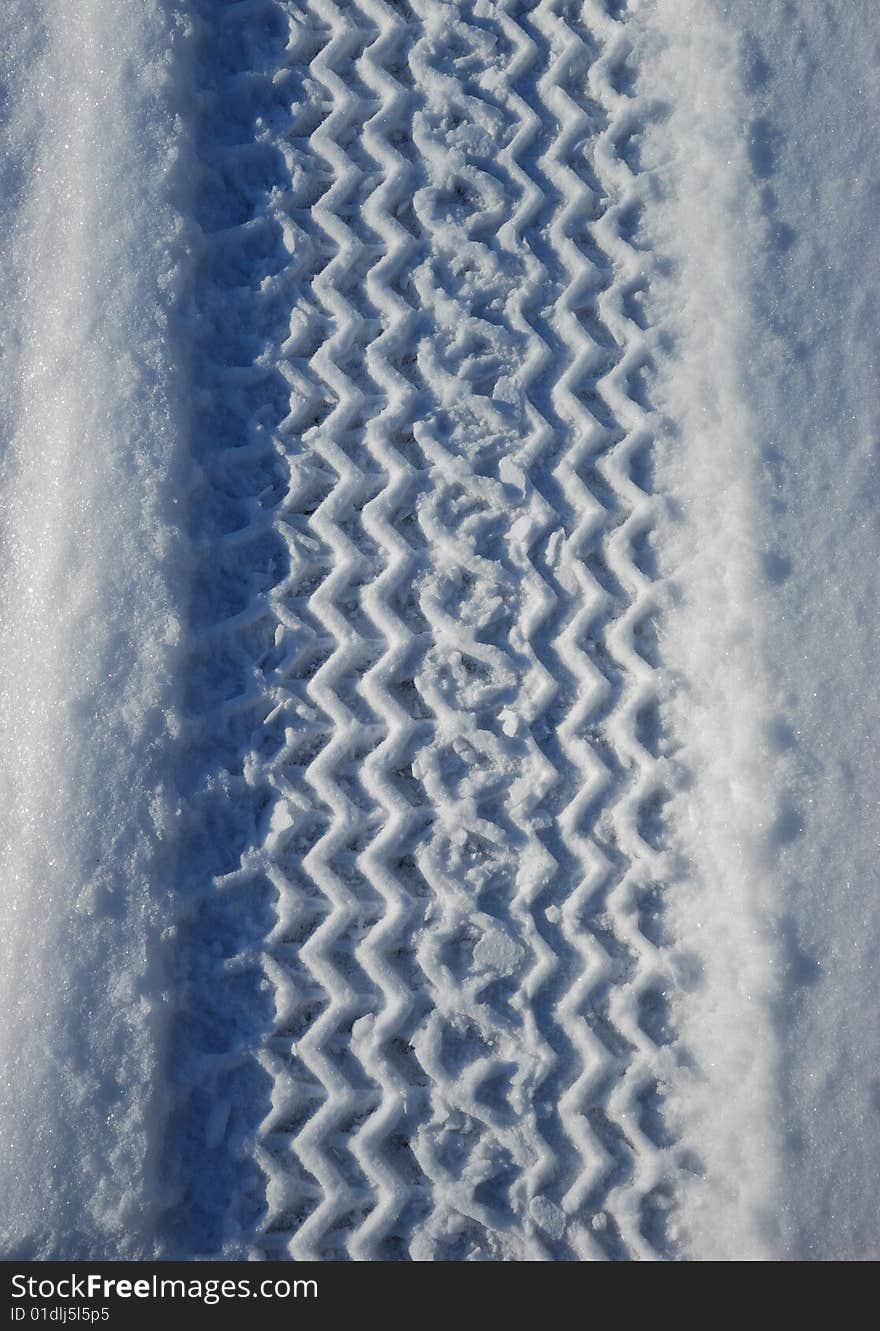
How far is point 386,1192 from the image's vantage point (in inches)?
30.6

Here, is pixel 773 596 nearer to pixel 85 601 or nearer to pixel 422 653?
pixel 422 653

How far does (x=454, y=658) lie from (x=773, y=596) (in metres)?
0.26

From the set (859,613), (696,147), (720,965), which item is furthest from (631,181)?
(720,965)

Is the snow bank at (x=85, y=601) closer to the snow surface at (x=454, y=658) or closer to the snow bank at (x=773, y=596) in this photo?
the snow surface at (x=454, y=658)

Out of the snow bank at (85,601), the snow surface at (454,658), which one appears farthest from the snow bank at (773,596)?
the snow bank at (85,601)

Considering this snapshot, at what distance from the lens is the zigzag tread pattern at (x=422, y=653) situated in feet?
2.58

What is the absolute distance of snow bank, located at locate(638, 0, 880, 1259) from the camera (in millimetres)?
748

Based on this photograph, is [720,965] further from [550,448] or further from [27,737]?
[27,737]

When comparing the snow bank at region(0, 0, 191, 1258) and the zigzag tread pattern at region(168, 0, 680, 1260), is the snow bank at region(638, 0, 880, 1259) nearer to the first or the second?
the zigzag tread pattern at region(168, 0, 680, 1260)

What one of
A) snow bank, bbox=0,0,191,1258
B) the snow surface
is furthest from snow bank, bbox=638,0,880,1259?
snow bank, bbox=0,0,191,1258

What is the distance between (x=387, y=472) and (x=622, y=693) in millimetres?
275

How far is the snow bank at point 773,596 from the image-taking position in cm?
75

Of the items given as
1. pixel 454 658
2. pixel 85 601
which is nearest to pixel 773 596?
pixel 454 658

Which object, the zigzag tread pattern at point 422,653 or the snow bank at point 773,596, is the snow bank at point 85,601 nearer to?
the zigzag tread pattern at point 422,653
